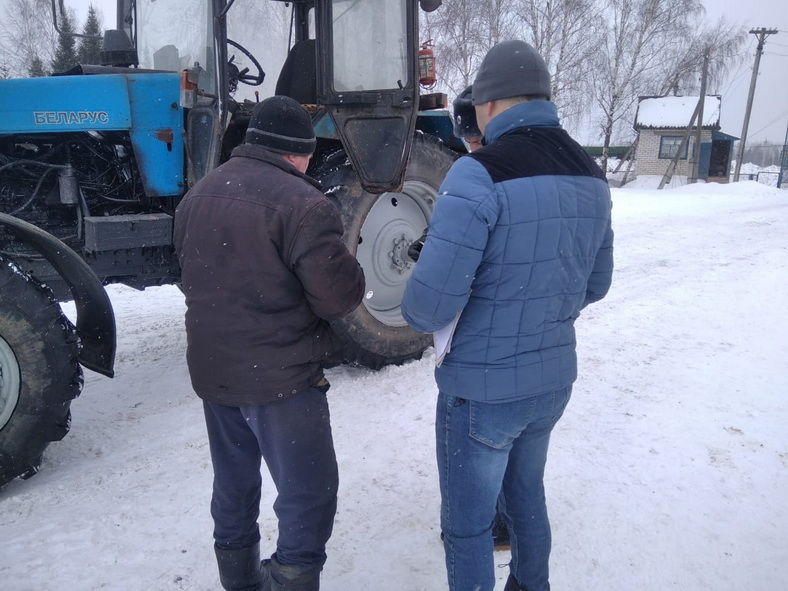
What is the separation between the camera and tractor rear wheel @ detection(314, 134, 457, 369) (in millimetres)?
3623

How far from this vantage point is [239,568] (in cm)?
194

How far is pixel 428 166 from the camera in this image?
396cm

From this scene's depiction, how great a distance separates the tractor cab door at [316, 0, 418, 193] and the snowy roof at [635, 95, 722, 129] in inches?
1125

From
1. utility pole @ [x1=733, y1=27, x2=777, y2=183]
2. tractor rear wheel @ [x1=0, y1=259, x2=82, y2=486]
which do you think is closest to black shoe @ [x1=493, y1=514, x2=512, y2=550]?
tractor rear wheel @ [x1=0, y1=259, x2=82, y2=486]

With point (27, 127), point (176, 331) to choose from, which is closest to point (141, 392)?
point (176, 331)

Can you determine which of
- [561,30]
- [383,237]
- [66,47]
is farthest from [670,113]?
[383,237]

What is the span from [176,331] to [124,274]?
1.34m

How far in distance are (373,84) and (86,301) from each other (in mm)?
1992

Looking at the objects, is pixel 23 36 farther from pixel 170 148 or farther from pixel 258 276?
pixel 258 276

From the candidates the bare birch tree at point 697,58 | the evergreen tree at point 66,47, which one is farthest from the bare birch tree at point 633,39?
the evergreen tree at point 66,47

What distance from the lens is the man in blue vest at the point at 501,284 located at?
157 cm

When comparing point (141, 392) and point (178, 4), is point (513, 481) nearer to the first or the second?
point (141, 392)

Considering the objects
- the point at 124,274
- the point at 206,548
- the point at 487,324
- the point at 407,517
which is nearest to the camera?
the point at 487,324

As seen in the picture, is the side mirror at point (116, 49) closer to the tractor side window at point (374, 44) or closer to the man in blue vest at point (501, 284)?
the tractor side window at point (374, 44)
